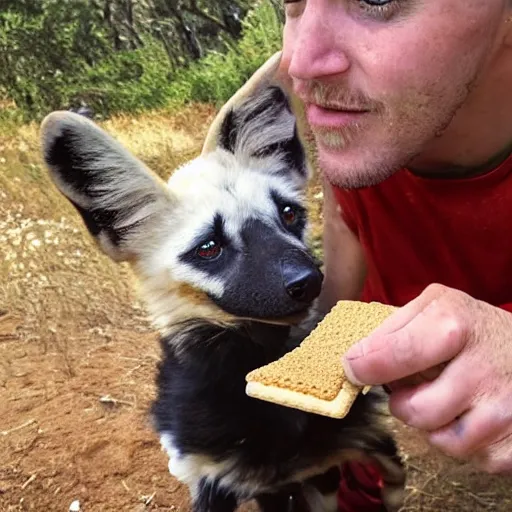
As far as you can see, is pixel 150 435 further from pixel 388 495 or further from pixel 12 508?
pixel 388 495

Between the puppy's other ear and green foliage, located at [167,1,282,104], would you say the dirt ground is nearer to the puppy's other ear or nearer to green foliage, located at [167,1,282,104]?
green foliage, located at [167,1,282,104]

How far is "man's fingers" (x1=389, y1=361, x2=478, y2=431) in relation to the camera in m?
1.07

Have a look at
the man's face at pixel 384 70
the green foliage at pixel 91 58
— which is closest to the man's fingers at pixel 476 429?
the man's face at pixel 384 70

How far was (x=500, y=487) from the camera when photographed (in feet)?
7.57

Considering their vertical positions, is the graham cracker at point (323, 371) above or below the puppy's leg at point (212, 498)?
above

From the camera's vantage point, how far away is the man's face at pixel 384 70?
1299 mm

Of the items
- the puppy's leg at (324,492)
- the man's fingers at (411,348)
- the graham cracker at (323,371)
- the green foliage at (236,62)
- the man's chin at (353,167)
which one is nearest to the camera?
the man's fingers at (411,348)

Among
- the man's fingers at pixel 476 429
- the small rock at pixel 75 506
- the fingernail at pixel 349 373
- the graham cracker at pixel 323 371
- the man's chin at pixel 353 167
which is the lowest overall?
the small rock at pixel 75 506

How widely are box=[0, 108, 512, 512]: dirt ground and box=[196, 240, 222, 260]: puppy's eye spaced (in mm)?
826

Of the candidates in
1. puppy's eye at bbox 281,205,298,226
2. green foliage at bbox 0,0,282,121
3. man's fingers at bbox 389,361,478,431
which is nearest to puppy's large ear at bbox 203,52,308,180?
puppy's eye at bbox 281,205,298,226

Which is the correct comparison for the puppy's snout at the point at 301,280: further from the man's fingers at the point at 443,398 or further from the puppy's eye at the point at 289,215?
the man's fingers at the point at 443,398

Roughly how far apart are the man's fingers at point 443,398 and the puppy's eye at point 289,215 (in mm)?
782

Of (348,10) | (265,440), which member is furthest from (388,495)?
(348,10)

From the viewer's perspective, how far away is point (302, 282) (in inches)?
59.1
